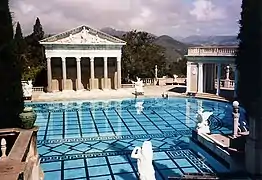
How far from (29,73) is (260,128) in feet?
94.3

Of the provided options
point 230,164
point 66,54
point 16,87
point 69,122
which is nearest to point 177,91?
point 66,54

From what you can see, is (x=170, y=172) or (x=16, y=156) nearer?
(x=16, y=156)

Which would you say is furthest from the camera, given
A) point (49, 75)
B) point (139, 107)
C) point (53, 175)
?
point (49, 75)

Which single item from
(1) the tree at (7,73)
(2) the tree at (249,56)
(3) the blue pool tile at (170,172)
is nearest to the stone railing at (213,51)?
(3) the blue pool tile at (170,172)

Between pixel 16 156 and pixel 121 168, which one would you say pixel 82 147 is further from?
pixel 16 156

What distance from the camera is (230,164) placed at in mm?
9672

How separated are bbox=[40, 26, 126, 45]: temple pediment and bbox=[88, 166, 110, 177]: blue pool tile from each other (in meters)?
21.1

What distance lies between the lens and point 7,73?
837 centimetres

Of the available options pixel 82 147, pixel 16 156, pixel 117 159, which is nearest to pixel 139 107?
pixel 82 147

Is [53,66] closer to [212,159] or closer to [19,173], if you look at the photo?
[212,159]

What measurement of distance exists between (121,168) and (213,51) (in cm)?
1827

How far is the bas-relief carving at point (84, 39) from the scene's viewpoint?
1191 inches

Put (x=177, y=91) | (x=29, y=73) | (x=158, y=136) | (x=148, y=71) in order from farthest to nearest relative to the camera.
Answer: (x=148, y=71) < (x=29, y=73) < (x=177, y=91) < (x=158, y=136)

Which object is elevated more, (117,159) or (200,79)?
(200,79)
